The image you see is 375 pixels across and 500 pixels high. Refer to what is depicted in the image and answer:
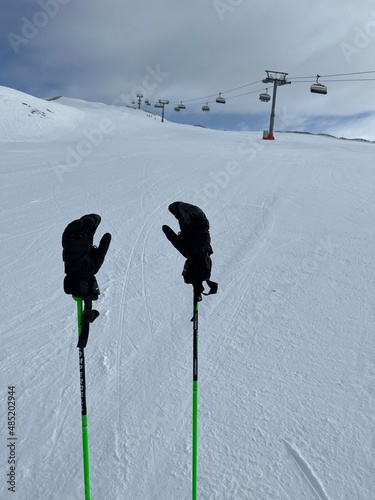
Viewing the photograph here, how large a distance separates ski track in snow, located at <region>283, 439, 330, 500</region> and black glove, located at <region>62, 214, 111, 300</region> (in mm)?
1841

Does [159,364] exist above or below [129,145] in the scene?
below

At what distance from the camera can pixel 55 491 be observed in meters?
2.34

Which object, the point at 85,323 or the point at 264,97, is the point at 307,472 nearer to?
the point at 85,323

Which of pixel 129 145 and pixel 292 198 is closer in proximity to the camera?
pixel 292 198

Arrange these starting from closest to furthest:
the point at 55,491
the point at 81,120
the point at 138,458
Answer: the point at 55,491 → the point at 138,458 → the point at 81,120

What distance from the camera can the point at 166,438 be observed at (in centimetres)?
269

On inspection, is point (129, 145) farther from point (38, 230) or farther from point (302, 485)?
point (302, 485)

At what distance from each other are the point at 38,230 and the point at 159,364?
4752mm

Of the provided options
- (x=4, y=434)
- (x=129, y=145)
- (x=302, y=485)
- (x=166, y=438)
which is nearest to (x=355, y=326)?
(x=302, y=485)

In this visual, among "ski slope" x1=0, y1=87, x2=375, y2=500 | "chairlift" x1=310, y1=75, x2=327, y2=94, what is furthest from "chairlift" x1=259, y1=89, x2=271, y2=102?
"ski slope" x1=0, y1=87, x2=375, y2=500

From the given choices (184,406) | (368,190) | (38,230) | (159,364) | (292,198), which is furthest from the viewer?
(368,190)

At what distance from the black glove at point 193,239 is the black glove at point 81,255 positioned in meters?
0.42

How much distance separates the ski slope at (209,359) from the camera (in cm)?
244

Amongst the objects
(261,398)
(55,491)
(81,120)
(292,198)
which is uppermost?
(81,120)
